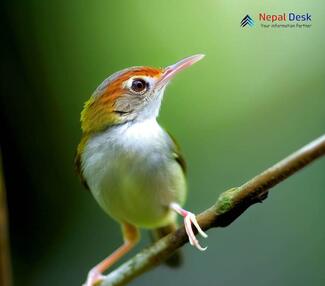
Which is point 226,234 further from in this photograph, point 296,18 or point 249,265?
point 296,18

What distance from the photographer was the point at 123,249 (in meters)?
1.48

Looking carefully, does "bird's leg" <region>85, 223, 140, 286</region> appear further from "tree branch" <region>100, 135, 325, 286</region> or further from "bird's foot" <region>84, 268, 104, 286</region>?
"tree branch" <region>100, 135, 325, 286</region>

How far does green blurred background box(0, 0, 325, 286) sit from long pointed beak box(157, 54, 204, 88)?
78 mm

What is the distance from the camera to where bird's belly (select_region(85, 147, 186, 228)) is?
1238mm

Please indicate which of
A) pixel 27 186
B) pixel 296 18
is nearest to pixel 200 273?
pixel 27 186

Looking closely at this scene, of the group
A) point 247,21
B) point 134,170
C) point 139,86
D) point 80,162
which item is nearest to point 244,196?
point 134,170

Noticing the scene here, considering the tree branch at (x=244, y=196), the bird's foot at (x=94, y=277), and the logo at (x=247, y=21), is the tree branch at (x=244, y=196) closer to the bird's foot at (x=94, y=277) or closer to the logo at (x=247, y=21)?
the bird's foot at (x=94, y=277)

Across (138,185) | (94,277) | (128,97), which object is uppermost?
(128,97)

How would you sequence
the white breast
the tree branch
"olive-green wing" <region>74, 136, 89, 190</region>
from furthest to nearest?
"olive-green wing" <region>74, 136, 89, 190</region> < the white breast < the tree branch

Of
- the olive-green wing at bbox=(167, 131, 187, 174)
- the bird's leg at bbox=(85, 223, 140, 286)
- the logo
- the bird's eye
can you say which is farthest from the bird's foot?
the logo

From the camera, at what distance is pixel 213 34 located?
4.76 feet

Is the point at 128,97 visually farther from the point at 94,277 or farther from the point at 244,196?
the point at 94,277

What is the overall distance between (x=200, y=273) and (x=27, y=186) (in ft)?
2.14

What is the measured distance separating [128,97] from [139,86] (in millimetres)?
46
